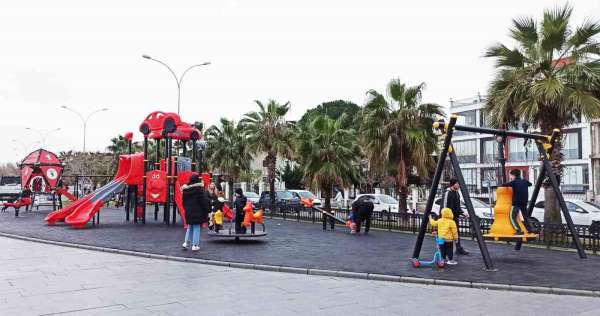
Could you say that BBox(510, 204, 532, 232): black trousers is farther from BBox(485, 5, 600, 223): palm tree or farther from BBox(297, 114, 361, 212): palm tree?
BBox(297, 114, 361, 212): palm tree

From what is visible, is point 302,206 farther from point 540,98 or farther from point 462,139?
point 462,139

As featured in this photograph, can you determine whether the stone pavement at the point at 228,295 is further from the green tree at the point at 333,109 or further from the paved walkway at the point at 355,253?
the green tree at the point at 333,109

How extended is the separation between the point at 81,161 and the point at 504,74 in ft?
187

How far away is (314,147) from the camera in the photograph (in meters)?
24.9

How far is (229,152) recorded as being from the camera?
3519 centimetres

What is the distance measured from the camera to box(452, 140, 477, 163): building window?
56.0 metres

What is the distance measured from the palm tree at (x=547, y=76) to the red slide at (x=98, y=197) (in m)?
Result: 14.4

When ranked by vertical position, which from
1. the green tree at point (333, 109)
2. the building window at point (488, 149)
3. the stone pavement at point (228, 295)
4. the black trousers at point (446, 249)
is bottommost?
the stone pavement at point (228, 295)

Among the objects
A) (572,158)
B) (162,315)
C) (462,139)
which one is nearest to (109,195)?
(162,315)

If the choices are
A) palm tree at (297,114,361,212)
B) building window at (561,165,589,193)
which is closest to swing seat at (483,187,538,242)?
palm tree at (297,114,361,212)

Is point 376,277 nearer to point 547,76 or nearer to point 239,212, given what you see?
point 239,212

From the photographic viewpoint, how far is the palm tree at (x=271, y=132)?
2922 cm

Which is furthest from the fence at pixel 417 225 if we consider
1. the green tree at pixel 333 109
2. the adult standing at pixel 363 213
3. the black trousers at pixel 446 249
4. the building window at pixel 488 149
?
the green tree at pixel 333 109

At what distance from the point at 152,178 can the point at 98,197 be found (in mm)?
2247
